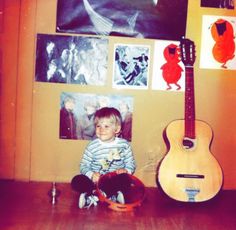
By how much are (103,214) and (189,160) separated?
Answer: 65cm

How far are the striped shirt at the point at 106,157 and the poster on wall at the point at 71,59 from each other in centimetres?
46

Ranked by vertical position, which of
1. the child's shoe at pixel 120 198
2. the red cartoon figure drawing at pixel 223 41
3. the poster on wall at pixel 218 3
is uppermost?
the poster on wall at pixel 218 3

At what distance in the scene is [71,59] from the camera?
264 centimetres

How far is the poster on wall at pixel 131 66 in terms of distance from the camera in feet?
8.66

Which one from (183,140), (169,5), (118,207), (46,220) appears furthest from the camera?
(169,5)

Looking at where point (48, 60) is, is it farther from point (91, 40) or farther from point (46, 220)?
point (46, 220)

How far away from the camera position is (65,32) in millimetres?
2605

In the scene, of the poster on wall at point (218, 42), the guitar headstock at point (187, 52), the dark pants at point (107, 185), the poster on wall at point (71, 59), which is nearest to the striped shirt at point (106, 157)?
the dark pants at point (107, 185)

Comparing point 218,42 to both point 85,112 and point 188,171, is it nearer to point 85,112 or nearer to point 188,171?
point 188,171

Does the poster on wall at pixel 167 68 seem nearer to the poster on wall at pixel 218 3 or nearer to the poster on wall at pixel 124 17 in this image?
the poster on wall at pixel 124 17

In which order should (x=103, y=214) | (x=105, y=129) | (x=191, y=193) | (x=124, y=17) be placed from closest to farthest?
(x=103, y=214), (x=191, y=193), (x=105, y=129), (x=124, y=17)

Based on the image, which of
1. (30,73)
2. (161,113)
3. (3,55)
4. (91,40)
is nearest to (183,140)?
(161,113)

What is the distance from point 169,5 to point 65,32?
0.75m

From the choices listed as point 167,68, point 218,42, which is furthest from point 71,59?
point 218,42
